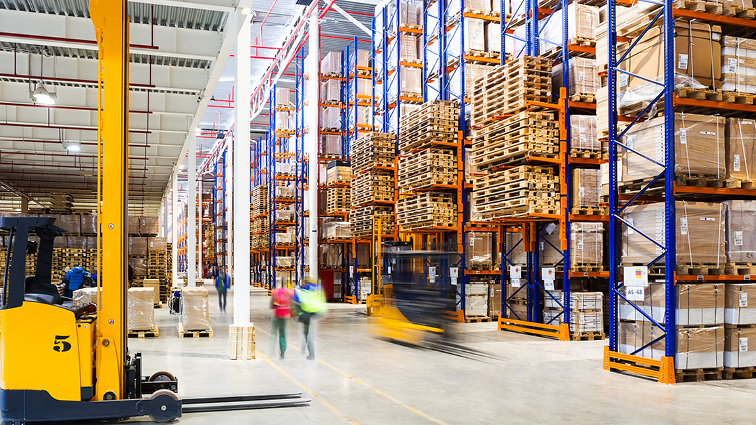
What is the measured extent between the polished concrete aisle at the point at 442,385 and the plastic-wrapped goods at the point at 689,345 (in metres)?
0.30

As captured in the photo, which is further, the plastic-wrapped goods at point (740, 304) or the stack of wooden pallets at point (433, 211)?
the stack of wooden pallets at point (433, 211)

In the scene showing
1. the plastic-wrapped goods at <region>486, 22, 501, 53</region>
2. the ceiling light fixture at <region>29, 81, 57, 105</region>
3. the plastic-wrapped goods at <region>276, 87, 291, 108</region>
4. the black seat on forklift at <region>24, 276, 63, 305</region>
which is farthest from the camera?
the plastic-wrapped goods at <region>276, 87, 291, 108</region>

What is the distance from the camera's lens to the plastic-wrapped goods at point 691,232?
27.5ft

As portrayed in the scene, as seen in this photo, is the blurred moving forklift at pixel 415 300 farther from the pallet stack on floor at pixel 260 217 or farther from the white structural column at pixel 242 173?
the pallet stack on floor at pixel 260 217

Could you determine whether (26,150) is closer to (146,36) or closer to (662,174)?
(146,36)

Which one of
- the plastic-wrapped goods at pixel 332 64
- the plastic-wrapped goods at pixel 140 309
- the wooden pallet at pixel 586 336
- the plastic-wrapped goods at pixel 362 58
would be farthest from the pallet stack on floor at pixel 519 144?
the plastic-wrapped goods at pixel 332 64

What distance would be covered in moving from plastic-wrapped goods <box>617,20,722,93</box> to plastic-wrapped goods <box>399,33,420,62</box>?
10182mm

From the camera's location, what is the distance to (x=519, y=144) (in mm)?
12172

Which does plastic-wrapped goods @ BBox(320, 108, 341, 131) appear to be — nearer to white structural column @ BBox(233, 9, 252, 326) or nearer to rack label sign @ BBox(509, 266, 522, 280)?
rack label sign @ BBox(509, 266, 522, 280)

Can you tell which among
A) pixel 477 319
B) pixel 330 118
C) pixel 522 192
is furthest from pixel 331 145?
pixel 522 192

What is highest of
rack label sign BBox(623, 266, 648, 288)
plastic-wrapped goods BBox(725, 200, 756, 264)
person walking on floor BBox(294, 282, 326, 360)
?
plastic-wrapped goods BBox(725, 200, 756, 264)

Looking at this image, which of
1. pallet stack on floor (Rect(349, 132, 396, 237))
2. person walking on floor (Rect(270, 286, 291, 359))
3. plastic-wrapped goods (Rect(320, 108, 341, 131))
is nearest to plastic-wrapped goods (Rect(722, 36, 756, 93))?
person walking on floor (Rect(270, 286, 291, 359))

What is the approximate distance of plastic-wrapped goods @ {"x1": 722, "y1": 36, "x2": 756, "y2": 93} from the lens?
8.84 m

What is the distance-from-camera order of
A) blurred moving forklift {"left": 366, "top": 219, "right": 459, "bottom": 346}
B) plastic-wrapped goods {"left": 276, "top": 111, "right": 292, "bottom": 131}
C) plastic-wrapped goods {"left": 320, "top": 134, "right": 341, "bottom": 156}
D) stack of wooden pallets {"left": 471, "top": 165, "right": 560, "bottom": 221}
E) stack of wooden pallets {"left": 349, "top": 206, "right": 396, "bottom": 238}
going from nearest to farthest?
stack of wooden pallets {"left": 471, "top": 165, "right": 560, "bottom": 221}, blurred moving forklift {"left": 366, "top": 219, "right": 459, "bottom": 346}, stack of wooden pallets {"left": 349, "top": 206, "right": 396, "bottom": 238}, plastic-wrapped goods {"left": 320, "top": 134, "right": 341, "bottom": 156}, plastic-wrapped goods {"left": 276, "top": 111, "right": 292, "bottom": 131}
